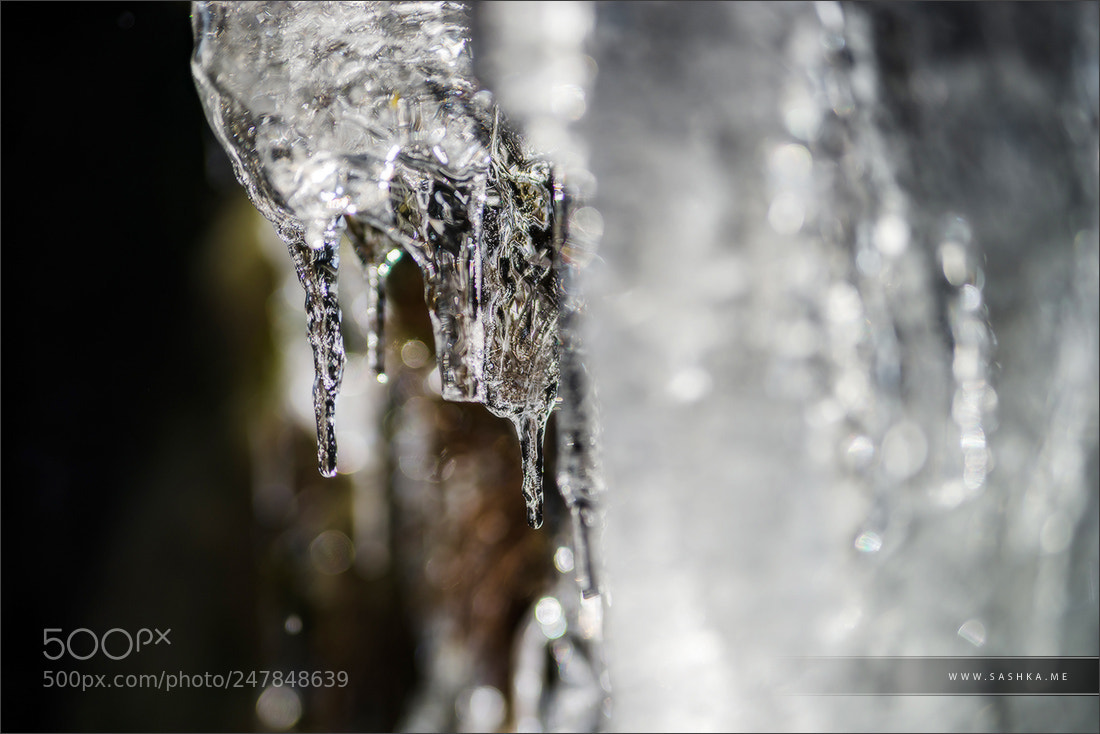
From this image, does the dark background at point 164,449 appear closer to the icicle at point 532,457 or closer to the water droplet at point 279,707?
the water droplet at point 279,707

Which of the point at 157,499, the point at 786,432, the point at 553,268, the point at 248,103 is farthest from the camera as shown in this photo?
the point at 157,499

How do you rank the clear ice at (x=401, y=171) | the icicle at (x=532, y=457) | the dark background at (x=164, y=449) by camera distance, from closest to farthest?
the clear ice at (x=401, y=171), the icicle at (x=532, y=457), the dark background at (x=164, y=449)

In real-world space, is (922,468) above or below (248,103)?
below

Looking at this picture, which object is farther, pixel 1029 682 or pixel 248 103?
pixel 1029 682

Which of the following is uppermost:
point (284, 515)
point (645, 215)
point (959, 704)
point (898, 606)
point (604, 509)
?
point (645, 215)

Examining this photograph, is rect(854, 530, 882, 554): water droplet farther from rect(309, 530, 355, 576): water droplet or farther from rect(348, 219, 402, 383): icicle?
rect(309, 530, 355, 576): water droplet

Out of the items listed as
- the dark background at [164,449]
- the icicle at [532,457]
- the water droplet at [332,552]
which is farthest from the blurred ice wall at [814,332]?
the water droplet at [332,552]

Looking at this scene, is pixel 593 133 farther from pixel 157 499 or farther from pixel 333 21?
pixel 157 499

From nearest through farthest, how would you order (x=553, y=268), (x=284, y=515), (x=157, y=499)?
(x=553, y=268)
(x=157, y=499)
(x=284, y=515)

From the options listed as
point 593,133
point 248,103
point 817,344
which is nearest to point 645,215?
point 593,133
